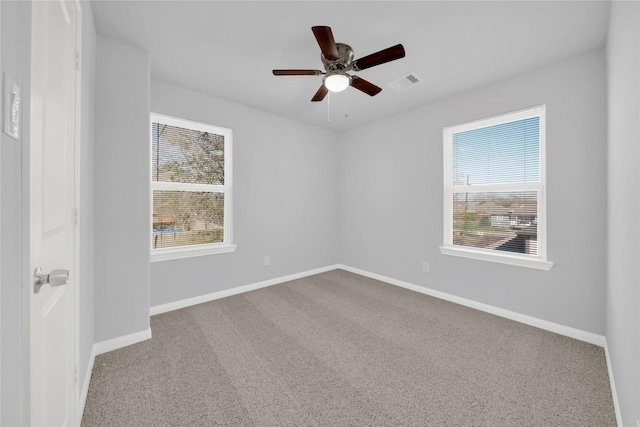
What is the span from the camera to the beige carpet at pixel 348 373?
5.12 feet

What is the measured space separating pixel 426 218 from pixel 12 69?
3.70 meters

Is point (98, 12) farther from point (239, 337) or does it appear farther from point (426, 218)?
point (426, 218)

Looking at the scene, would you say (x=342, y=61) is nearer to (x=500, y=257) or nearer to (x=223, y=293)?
(x=500, y=257)

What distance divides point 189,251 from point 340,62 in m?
2.57

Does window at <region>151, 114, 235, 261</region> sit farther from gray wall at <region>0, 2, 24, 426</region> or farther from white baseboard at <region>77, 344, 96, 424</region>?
gray wall at <region>0, 2, 24, 426</region>

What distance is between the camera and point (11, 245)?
2.16 feet

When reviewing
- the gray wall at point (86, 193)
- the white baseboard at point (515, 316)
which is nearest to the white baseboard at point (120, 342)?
the gray wall at point (86, 193)

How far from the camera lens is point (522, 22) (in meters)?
2.00

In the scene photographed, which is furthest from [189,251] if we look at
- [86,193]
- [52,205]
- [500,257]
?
[500,257]

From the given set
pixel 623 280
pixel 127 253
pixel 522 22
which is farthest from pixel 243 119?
pixel 623 280

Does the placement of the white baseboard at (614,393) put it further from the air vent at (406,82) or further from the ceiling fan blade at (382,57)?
the air vent at (406,82)

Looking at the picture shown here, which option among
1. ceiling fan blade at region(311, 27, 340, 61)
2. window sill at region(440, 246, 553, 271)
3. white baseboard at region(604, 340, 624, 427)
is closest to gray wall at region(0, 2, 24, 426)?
ceiling fan blade at region(311, 27, 340, 61)

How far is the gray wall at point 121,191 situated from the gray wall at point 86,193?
0.38ft

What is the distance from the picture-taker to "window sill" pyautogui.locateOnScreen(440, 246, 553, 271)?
2.62 meters
